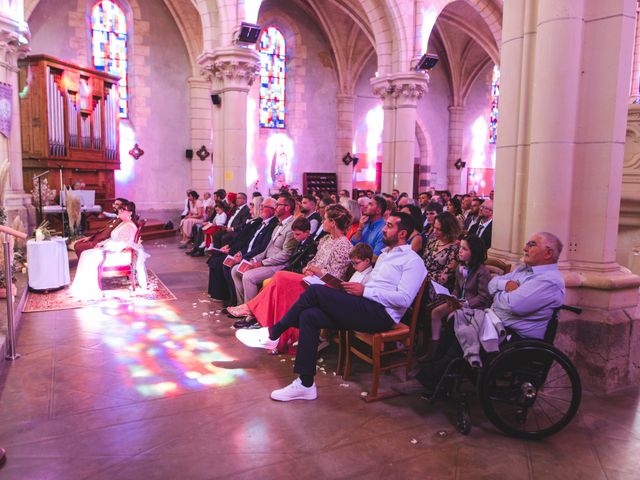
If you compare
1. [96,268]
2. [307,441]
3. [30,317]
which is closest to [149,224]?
[96,268]

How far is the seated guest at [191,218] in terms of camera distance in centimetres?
1088

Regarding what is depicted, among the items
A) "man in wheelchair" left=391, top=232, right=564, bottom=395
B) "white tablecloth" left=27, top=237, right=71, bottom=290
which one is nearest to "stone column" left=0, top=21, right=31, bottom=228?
"white tablecloth" left=27, top=237, right=71, bottom=290

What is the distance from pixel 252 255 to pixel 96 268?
2083mm

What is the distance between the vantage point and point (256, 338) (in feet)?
15.6

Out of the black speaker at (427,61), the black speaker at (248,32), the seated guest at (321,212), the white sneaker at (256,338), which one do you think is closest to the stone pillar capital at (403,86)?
the black speaker at (427,61)

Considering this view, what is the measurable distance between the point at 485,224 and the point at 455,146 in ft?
49.8

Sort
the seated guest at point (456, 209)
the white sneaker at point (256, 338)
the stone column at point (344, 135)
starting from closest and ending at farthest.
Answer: the white sneaker at point (256, 338) → the seated guest at point (456, 209) → the stone column at point (344, 135)

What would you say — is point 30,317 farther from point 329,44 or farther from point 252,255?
point 329,44

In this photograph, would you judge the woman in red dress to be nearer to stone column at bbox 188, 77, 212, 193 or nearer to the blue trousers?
the blue trousers

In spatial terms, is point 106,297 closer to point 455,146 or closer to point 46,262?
point 46,262

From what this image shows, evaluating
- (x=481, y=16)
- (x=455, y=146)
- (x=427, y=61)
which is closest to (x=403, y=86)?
(x=427, y=61)

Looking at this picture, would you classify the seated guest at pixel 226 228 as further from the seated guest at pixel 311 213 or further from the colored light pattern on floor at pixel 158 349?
the colored light pattern on floor at pixel 158 349

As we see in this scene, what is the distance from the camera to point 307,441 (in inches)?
113

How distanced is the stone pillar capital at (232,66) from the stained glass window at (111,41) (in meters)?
5.04
